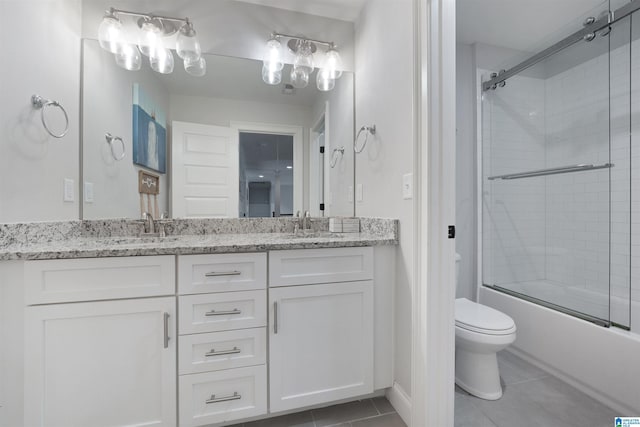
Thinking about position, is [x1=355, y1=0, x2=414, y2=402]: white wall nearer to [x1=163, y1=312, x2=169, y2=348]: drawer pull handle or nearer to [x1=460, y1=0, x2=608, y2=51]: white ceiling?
[x1=460, y1=0, x2=608, y2=51]: white ceiling

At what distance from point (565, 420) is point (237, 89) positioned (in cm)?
253

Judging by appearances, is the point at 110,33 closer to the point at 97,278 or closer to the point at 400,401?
the point at 97,278

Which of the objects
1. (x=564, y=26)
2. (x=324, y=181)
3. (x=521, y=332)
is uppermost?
(x=564, y=26)

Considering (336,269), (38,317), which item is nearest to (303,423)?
(336,269)

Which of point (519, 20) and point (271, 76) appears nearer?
point (271, 76)

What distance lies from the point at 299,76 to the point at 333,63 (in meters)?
0.26

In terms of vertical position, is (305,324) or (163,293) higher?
(163,293)

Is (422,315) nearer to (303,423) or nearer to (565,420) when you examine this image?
(303,423)

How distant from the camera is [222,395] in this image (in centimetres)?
116

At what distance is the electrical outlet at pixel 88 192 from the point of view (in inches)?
59.0

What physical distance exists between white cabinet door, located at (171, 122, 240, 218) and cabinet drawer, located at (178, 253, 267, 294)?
0.63 metres

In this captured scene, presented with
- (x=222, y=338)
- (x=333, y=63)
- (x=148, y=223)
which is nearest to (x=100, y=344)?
(x=222, y=338)

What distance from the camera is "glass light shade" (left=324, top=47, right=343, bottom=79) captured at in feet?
6.14

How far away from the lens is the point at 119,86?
62.3 inches
